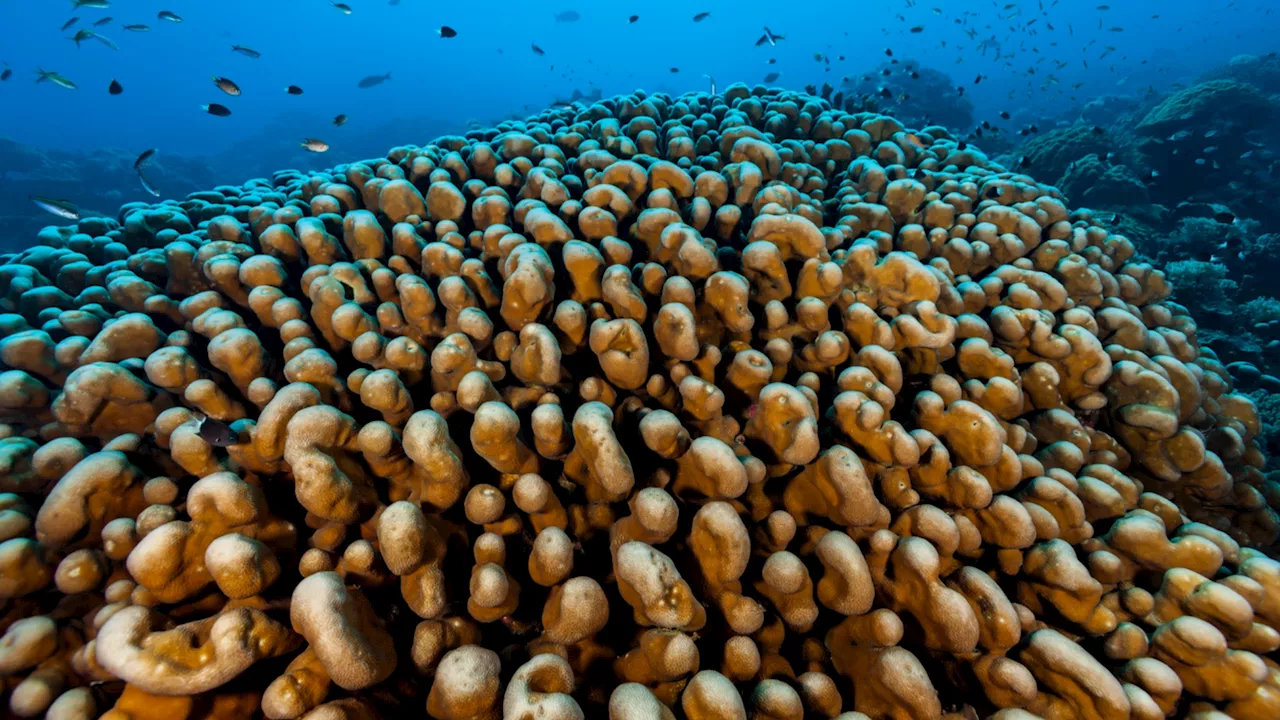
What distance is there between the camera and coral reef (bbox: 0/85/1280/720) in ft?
4.94

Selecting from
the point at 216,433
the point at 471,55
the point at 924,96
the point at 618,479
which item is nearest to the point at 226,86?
the point at 216,433

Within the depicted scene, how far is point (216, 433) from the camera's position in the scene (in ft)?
6.09

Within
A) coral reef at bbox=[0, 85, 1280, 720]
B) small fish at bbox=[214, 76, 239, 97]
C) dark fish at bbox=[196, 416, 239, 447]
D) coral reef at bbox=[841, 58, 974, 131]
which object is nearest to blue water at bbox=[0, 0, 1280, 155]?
coral reef at bbox=[841, 58, 974, 131]

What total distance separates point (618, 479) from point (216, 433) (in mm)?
1505

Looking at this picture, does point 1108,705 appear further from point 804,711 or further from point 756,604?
point 756,604

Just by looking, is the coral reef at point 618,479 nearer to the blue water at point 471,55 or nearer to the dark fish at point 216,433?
the dark fish at point 216,433

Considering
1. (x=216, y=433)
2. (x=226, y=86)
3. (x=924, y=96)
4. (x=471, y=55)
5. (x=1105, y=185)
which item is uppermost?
(x=924, y=96)

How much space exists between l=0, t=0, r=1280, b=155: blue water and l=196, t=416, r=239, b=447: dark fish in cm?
3109

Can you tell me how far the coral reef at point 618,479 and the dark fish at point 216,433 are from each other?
0.01m

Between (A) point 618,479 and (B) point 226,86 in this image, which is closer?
(A) point 618,479

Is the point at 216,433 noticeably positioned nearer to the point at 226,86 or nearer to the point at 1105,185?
the point at 226,86

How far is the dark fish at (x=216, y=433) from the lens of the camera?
183 centimetres

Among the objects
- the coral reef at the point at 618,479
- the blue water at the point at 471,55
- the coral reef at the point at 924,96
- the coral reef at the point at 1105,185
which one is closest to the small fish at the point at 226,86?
the coral reef at the point at 618,479

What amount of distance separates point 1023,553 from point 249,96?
119546mm
